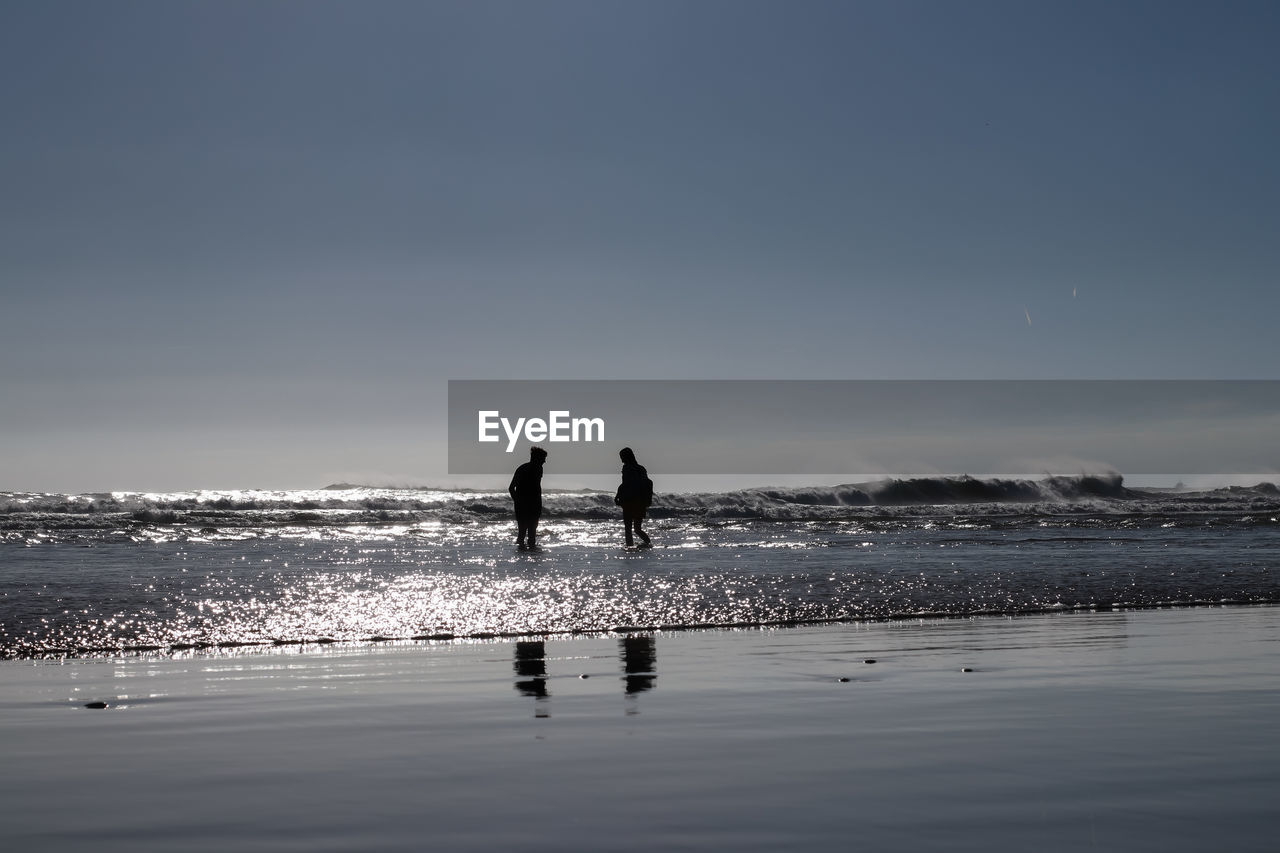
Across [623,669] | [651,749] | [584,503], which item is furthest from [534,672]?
[584,503]

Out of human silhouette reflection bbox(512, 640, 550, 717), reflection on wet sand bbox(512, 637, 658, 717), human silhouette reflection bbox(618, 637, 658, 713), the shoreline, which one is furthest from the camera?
the shoreline

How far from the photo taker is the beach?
3.15 meters

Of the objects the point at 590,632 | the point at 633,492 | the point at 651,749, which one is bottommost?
the point at 590,632

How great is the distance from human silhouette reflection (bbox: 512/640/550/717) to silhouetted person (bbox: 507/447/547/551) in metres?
10.2

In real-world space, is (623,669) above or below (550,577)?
below

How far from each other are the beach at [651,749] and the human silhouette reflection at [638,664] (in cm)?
4

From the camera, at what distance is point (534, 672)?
6.62 m

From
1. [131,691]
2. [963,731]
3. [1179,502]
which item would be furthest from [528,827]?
[1179,502]

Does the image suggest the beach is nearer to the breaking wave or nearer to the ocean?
the ocean

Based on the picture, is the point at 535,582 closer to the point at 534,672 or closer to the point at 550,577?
the point at 550,577

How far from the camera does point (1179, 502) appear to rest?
45.7 m

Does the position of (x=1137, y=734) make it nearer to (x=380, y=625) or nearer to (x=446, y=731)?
(x=446, y=731)

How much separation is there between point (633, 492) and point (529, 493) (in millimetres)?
1946

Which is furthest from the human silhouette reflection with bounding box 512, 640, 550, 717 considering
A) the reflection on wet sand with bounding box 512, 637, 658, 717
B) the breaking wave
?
the breaking wave
